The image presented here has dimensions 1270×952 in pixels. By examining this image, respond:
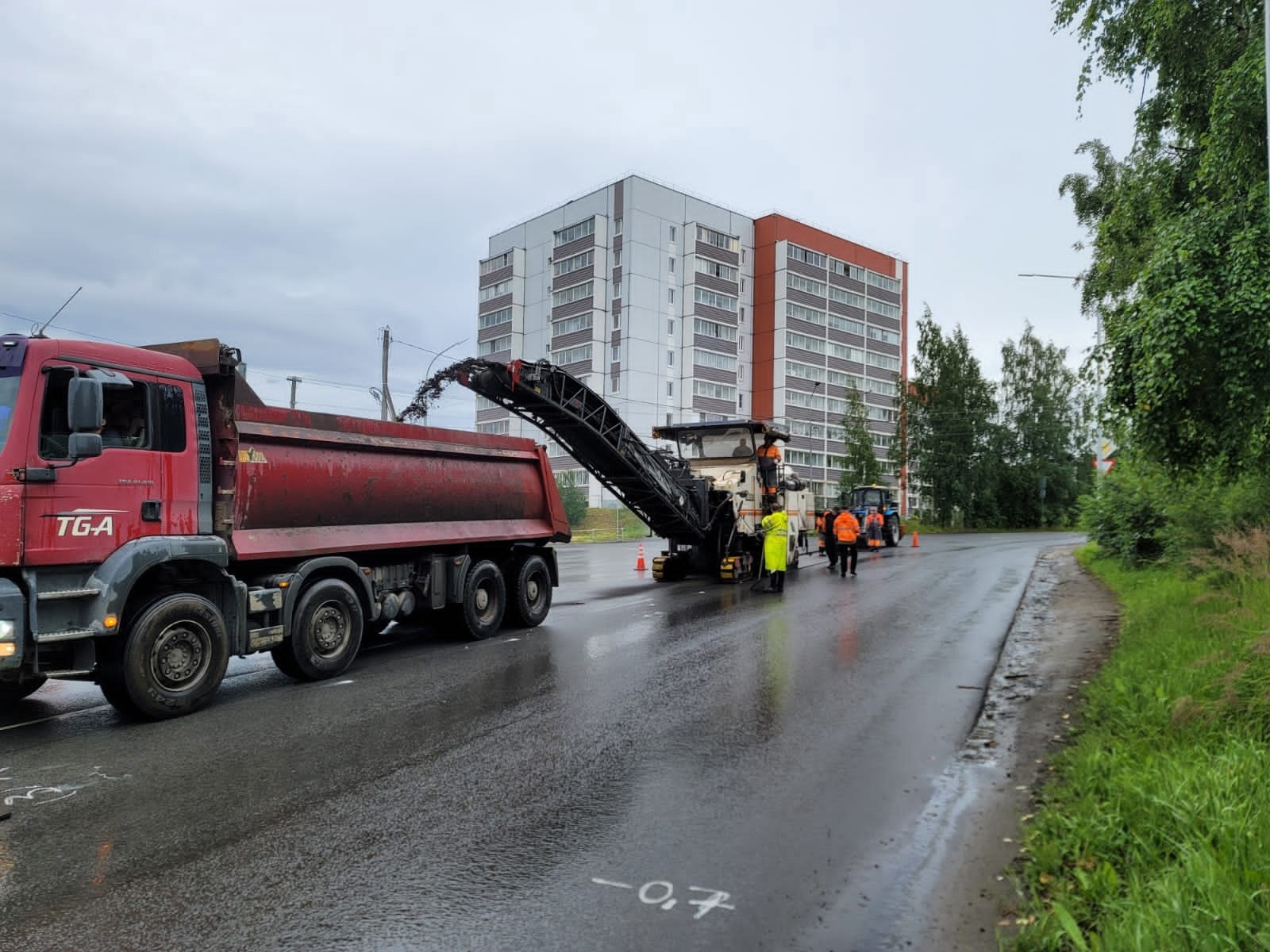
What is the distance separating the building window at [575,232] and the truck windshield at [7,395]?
218 feet

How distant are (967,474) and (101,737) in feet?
174

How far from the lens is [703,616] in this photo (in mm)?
12430

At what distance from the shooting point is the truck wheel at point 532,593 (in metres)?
11.5

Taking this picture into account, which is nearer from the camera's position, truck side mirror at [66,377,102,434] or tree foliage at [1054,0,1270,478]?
truck side mirror at [66,377,102,434]

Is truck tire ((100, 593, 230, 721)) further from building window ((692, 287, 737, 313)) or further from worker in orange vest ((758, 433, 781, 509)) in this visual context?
building window ((692, 287, 737, 313))

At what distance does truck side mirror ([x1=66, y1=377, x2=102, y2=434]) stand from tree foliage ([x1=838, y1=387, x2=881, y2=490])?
48.4 meters

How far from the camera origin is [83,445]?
20.3ft

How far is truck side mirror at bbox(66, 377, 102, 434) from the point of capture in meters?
6.09

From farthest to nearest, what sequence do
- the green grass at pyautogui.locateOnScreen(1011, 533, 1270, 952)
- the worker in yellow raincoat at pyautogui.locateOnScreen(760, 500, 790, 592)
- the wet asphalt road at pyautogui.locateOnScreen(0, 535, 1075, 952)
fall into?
1. the worker in yellow raincoat at pyautogui.locateOnScreen(760, 500, 790, 592)
2. the wet asphalt road at pyautogui.locateOnScreen(0, 535, 1075, 952)
3. the green grass at pyautogui.locateOnScreen(1011, 533, 1270, 952)

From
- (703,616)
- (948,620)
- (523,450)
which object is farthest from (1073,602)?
(523,450)

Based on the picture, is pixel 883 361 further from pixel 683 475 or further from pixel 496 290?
pixel 683 475

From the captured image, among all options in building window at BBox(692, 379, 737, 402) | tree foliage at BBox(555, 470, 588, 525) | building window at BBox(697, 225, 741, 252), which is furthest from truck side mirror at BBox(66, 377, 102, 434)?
building window at BBox(697, 225, 741, 252)

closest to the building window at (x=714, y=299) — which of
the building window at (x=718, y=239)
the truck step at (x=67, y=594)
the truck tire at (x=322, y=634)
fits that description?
the building window at (x=718, y=239)

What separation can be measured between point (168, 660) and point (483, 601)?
178 inches
